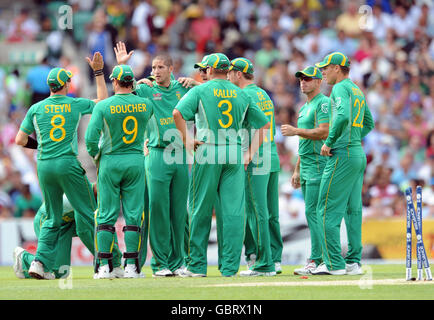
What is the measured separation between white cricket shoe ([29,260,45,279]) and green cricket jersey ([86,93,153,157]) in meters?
1.68

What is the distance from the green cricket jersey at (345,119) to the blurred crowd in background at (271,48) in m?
6.39

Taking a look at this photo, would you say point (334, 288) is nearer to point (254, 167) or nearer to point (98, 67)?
point (254, 167)

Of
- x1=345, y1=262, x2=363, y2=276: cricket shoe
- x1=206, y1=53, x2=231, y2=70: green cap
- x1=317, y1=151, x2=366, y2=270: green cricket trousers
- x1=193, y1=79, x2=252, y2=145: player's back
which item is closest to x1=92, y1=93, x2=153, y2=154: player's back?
x1=193, y1=79, x2=252, y2=145: player's back

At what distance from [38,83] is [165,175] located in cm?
1010

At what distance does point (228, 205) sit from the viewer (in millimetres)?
10727

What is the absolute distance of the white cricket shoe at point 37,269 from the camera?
11.4 meters

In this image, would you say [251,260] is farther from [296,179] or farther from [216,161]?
[216,161]

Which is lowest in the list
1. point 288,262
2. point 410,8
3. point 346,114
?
point 288,262

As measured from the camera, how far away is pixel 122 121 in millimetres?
10852

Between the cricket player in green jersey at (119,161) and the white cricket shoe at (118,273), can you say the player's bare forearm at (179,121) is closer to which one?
the cricket player in green jersey at (119,161)

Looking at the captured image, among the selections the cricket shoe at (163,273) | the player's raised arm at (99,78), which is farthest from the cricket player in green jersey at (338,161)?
the player's raised arm at (99,78)
